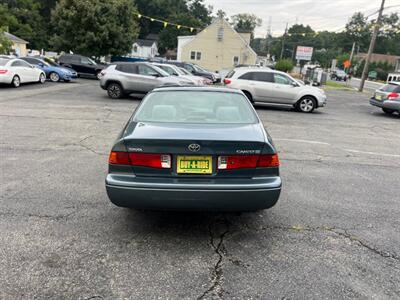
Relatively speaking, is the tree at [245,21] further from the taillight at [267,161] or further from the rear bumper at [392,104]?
the taillight at [267,161]

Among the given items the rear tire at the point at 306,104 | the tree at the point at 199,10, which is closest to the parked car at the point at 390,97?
the rear tire at the point at 306,104

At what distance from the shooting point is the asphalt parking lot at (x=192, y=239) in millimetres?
2803

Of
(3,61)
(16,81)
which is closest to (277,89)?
(16,81)

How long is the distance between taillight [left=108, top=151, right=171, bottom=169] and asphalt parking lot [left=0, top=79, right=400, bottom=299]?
805 millimetres

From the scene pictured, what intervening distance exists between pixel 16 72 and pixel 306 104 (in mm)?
13477

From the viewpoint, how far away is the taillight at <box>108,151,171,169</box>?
10.8 ft

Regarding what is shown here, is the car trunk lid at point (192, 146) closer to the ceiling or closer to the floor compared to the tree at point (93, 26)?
closer to the floor

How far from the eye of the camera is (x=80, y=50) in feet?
103

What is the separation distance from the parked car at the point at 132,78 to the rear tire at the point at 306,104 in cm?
514

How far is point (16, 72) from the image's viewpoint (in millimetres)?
16125

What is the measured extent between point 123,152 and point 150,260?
106cm

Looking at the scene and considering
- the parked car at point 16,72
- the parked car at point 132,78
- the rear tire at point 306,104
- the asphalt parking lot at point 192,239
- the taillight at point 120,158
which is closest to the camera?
the asphalt parking lot at point 192,239

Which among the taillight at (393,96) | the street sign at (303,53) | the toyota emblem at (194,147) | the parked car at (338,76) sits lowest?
the parked car at (338,76)

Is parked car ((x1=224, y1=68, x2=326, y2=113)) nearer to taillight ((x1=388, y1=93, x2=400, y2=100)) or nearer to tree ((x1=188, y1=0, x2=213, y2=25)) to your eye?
taillight ((x1=388, y1=93, x2=400, y2=100))
